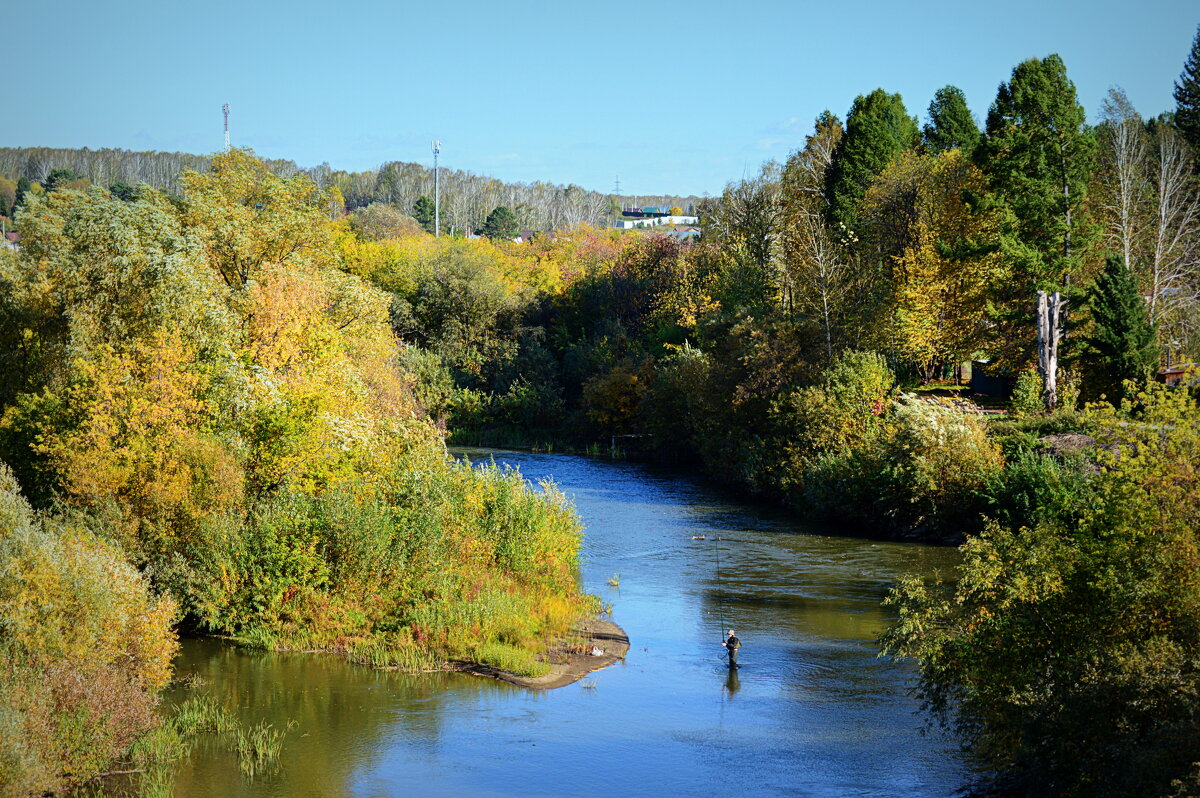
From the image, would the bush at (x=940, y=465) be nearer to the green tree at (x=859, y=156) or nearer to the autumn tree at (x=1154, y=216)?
the autumn tree at (x=1154, y=216)

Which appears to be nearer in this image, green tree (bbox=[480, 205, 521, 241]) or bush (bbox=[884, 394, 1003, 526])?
bush (bbox=[884, 394, 1003, 526])

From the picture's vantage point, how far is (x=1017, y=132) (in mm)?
45062

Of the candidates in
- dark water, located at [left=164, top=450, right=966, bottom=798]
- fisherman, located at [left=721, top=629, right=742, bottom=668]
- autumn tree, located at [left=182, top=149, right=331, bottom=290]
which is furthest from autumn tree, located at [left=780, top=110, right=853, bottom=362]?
fisherman, located at [left=721, top=629, right=742, bottom=668]

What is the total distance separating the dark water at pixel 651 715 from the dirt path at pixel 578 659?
391 millimetres

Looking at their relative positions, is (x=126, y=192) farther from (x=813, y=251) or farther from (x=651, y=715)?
(x=651, y=715)

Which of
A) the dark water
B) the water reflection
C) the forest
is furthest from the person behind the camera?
the water reflection

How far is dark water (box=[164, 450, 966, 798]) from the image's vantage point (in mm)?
19109

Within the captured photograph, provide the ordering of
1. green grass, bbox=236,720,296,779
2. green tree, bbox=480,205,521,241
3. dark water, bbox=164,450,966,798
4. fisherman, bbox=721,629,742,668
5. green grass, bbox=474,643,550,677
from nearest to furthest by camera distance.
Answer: dark water, bbox=164,450,966,798
green grass, bbox=236,720,296,779
green grass, bbox=474,643,550,677
fisherman, bbox=721,629,742,668
green tree, bbox=480,205,521,241

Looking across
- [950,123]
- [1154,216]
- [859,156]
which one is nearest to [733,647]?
[1154,216]

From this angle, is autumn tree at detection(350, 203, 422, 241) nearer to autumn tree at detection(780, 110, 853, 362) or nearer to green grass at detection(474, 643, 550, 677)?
autumn tree at detection(780, 110, 853, 362)

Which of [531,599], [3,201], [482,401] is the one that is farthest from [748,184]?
[3,201]

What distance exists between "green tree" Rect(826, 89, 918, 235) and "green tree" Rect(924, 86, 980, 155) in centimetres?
551

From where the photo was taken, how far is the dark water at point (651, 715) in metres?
19.1

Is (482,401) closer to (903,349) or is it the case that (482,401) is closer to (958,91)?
(903,349)
